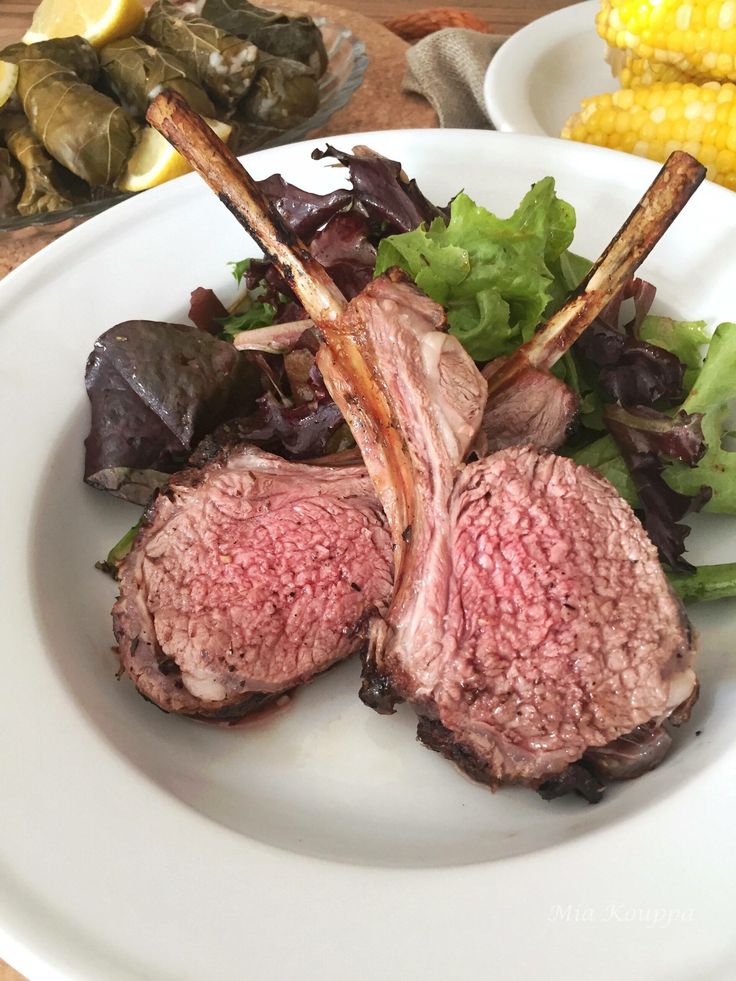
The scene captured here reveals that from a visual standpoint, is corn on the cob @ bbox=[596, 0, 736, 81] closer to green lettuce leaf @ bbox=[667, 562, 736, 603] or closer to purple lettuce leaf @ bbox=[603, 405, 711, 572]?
purple lettuce leaf @ bbox=[603, 405, 711, 572]

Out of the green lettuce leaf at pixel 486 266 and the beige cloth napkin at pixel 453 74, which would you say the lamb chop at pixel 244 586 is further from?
the beige cloth napkin at pixel 453 74

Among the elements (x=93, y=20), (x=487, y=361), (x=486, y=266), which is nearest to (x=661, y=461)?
(x=487, y=361)

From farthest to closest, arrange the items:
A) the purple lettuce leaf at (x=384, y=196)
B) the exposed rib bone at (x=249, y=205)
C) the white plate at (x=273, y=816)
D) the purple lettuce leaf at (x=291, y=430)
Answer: the purple lettuce leaf at (x=384, y=196) < the purple lettuce leaf at (x=291, y=430) < the exposed rib bone at (x=249, y=205) < the white plate at (x=273, y=816)

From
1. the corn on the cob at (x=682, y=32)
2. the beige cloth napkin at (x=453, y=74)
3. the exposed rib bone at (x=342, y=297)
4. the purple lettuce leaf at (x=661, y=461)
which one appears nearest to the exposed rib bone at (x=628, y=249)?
the exposed rib bone at (x=342, y=297)

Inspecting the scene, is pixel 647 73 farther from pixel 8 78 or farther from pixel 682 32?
pixel 8 78

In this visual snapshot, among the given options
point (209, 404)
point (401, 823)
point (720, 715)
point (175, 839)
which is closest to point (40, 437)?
point (209, 404)

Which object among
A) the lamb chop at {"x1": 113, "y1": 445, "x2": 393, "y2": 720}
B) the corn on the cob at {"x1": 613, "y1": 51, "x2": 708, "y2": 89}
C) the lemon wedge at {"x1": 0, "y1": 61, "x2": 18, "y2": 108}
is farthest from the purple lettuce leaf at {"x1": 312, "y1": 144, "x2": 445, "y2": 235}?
the lemon wedge at {"x1": 0, "y1": 61, "x2": 18, "y2": 108}

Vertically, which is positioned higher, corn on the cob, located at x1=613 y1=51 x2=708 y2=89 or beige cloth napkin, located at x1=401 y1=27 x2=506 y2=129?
beige cloth napkin, located at x1=401 y1=27 x2=506 y2=129

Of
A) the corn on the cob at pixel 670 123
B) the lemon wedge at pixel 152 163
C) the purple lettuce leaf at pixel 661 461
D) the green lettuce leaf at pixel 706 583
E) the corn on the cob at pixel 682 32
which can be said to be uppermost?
the lemon wedge at pixel 152 163
